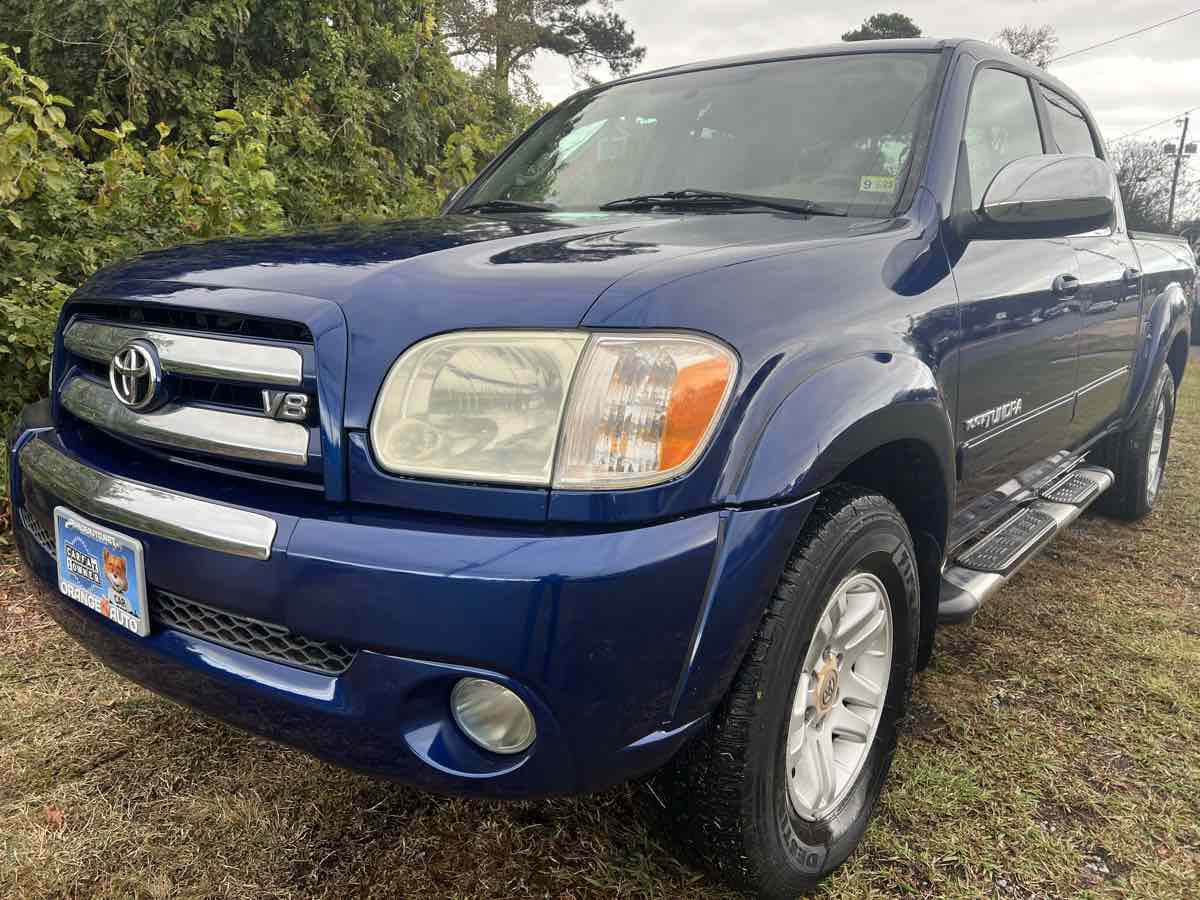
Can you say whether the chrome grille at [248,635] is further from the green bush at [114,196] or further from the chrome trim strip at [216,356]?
the green bush at [114,196]

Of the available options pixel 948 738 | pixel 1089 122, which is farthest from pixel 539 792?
pixel 1089 122

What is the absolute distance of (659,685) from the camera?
4.29ft

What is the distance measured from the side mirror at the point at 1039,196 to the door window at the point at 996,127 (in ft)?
0.25

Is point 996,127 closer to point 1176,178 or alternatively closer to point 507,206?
point 507,206

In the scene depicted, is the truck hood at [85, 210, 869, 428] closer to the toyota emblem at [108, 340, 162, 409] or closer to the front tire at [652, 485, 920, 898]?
the toyota emblem at [108, 340, 162, 409]

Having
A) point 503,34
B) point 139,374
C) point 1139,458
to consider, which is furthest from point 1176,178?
point 139,374

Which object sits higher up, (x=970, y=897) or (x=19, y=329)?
(x=19, y=329)

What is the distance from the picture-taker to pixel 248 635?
1.50m

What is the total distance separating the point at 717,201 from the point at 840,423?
3.04 feet

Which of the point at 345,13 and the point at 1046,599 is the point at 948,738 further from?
the point at 345,13

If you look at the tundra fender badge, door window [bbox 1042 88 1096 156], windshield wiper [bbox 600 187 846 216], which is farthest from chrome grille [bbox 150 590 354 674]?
door window [bbox 1042 88 1096 156]

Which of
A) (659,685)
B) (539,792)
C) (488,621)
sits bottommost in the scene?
(539,792)

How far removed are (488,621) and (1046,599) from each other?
284cm

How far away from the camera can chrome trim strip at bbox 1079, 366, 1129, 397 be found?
9.87ft
